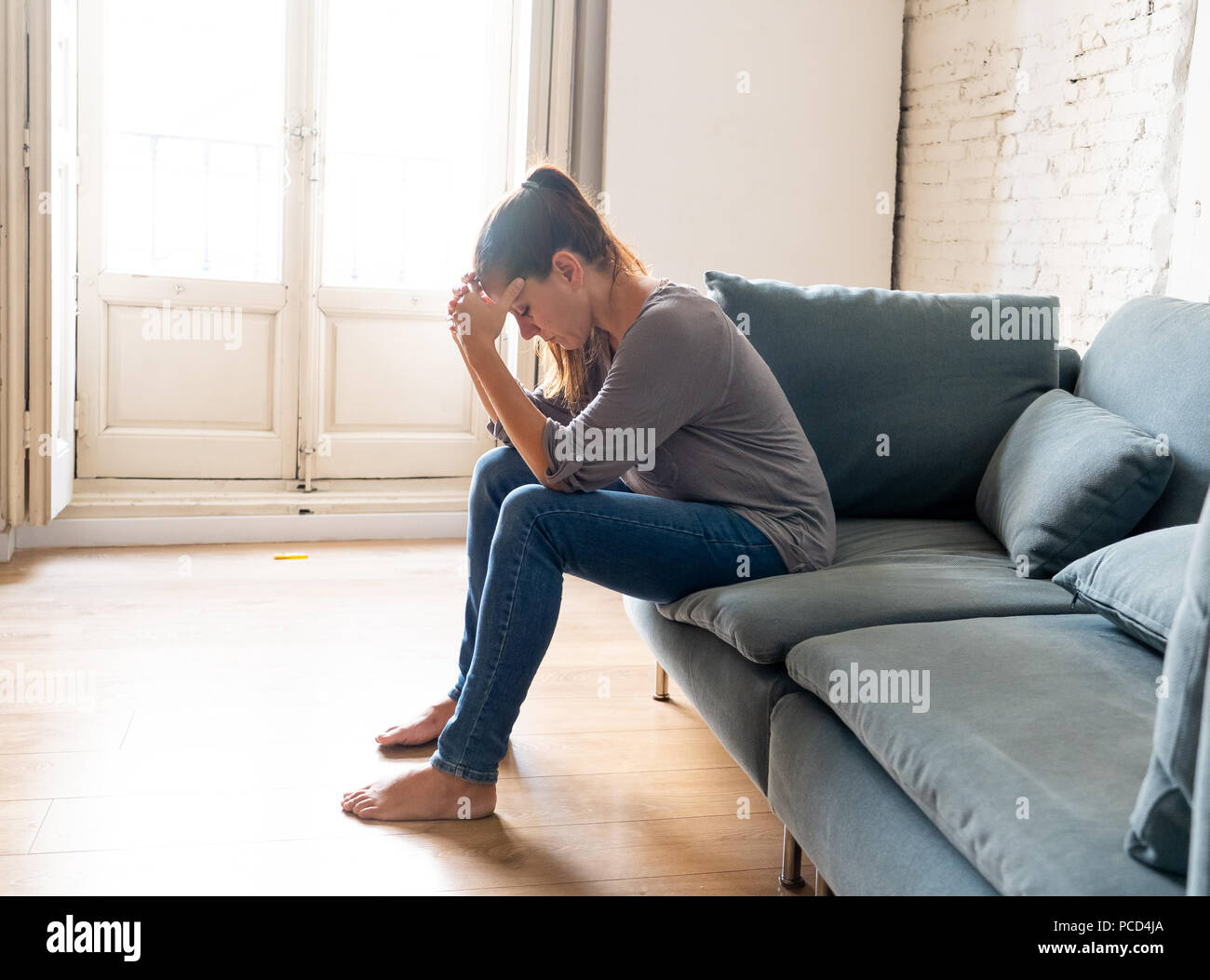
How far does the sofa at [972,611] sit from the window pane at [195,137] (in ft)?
7.13

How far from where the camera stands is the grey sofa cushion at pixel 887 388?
216 cm

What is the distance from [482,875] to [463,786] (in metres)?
0.18

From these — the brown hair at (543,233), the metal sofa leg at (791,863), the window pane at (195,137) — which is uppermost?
the window pane at (195,137)

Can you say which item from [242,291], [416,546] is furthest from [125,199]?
[416,546]

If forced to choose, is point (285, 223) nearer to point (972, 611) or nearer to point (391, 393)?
point (391, 393)

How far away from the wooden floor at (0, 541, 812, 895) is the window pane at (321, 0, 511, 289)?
4.55ft

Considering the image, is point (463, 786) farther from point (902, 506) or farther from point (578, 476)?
point (902, 506)

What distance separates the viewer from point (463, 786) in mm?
1742

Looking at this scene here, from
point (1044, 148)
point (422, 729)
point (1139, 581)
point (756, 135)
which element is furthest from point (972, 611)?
point (756, 135)

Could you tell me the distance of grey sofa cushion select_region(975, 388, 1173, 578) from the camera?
175cm

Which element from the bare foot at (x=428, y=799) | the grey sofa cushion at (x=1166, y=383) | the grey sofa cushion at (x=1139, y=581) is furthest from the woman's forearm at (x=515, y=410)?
the grey sofa cushion at (x=1166, y=383)

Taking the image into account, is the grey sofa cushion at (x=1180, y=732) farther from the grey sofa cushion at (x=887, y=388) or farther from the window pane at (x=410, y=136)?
the window pane at (x=410, y=136)
